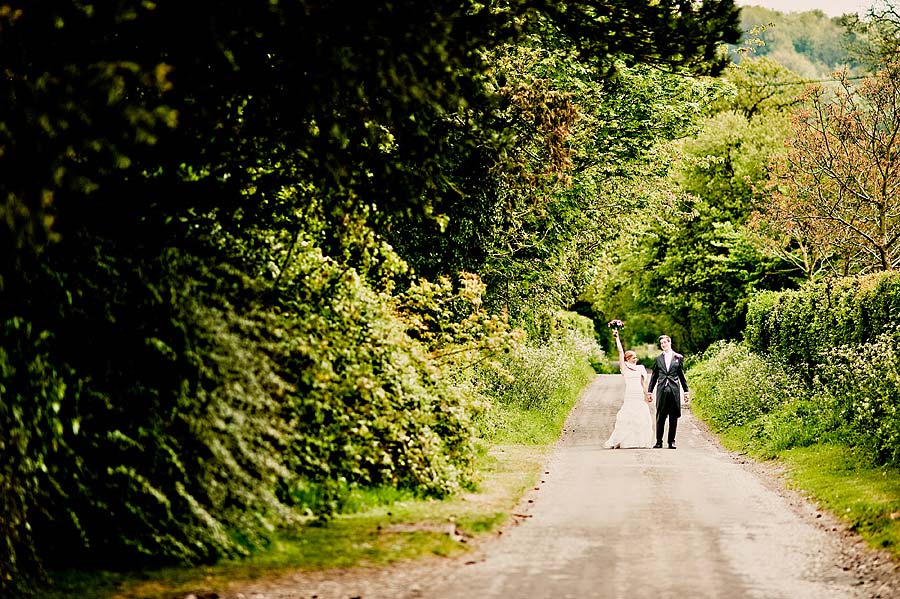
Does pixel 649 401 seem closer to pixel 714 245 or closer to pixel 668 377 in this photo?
pixel 668 377

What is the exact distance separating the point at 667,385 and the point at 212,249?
13.3 meters

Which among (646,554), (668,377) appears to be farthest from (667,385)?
(646,554)

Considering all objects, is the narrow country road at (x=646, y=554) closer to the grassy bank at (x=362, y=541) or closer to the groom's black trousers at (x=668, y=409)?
the grassy bank at (x=362, y=541)

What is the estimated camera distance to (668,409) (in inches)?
866

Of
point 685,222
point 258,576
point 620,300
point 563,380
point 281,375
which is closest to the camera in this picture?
point 258,576

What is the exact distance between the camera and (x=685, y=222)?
4881 centimetres

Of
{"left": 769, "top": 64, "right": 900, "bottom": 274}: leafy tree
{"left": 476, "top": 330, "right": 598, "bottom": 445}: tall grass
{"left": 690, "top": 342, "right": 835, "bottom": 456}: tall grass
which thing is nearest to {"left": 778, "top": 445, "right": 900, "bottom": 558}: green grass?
{"left": 690, "top": 342, "right": 835, "bottom": 456}: tall grass

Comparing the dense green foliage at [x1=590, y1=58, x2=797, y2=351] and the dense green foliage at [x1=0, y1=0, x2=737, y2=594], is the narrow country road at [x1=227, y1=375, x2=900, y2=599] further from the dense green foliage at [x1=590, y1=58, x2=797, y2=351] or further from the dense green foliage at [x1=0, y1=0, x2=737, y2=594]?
the dense green foliage at [x1=590, y1=58, x2=797, y2=351]

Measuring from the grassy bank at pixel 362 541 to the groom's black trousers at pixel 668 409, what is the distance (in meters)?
6.34

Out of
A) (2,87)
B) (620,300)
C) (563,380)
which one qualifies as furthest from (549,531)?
(620,300)

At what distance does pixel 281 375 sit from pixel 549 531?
125 inches

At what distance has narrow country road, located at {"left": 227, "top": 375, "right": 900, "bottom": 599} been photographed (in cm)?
845

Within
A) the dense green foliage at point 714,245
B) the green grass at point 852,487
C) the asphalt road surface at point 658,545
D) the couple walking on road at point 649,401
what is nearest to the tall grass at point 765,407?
the green grass at point 852,487

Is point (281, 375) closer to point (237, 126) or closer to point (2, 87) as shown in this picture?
point (237, 126)
